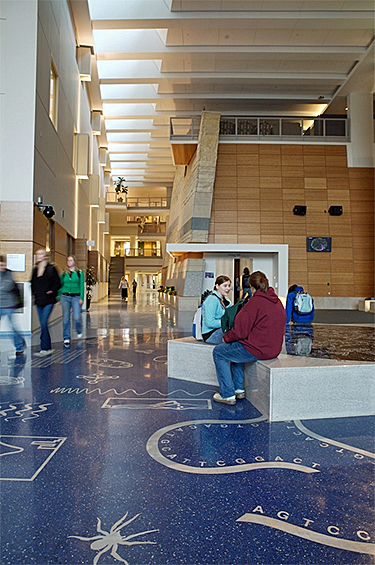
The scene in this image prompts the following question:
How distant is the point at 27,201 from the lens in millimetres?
9133

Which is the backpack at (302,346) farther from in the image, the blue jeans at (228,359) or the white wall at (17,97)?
the white wall at (17,97)

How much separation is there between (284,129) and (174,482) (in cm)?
1940

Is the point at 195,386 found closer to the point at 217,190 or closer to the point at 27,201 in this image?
the point at 27,201

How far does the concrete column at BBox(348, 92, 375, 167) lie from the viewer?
19.5m

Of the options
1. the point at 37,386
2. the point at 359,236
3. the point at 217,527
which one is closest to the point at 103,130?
the point at 359,236

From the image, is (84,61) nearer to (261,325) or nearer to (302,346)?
(302,346)

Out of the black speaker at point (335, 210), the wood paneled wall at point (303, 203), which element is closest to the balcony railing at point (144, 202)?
the wood paneled wall at point (303, 203)

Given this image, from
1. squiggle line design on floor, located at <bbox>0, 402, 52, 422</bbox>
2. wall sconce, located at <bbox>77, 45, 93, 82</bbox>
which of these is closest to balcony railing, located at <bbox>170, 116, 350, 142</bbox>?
wall sconce, located at <bbox>77, 45, 93, 82</bbox>

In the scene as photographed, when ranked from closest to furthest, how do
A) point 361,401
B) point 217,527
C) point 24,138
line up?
point 217,527
point 361,401
point 24,138

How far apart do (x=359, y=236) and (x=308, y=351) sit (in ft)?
51.5

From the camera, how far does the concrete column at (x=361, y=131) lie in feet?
63.9

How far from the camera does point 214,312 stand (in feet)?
16.6

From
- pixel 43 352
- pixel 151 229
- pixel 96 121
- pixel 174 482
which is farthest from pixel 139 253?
pixel 174 482

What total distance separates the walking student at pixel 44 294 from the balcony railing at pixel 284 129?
14.5 m
